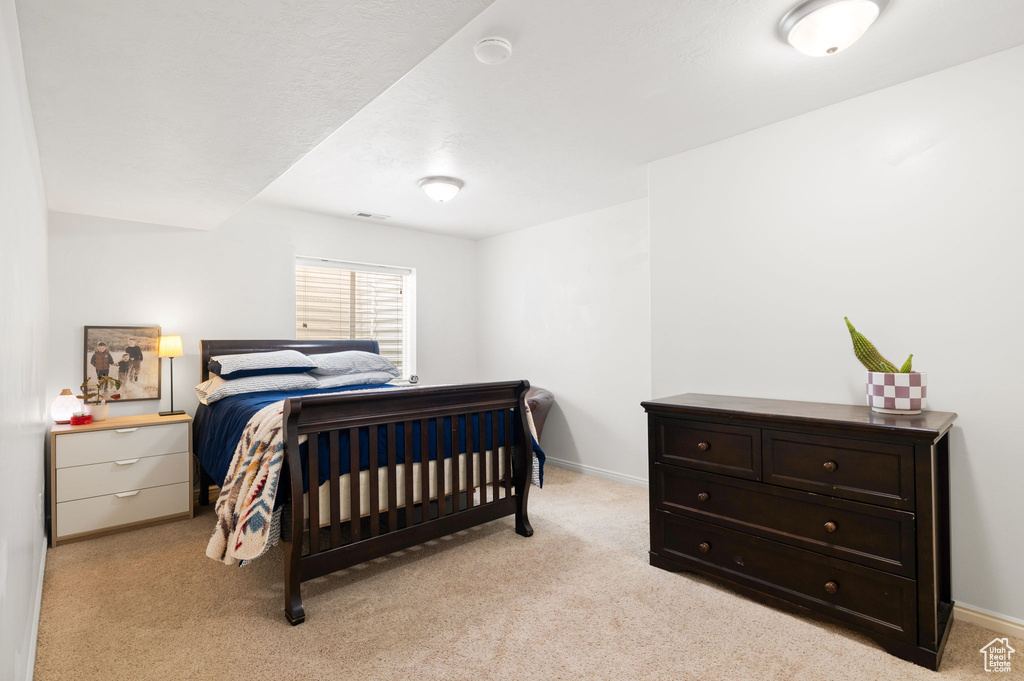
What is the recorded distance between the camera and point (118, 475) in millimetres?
3068

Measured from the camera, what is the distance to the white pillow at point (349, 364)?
13.0ft

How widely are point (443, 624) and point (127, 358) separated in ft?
9.73

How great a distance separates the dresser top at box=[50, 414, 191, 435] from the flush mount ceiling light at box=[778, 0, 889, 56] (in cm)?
387

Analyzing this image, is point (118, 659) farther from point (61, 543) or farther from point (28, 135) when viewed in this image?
point (28, 135)

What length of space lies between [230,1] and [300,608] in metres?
2.14

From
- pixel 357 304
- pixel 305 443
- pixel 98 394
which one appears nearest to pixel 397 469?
pixel 305 443

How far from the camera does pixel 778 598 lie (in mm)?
2146

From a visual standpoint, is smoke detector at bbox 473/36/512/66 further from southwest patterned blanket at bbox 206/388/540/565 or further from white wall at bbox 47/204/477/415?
white wall at bbox 47/204/477/415

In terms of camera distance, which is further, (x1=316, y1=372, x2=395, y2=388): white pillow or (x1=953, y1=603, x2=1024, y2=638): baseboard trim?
(x1=316, y1=372, x2=395, y2=388): white pillow

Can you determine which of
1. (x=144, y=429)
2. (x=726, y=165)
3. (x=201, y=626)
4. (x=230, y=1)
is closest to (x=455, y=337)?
(x=144, y=429)

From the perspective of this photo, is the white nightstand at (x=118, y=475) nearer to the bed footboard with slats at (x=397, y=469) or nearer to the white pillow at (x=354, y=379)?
the white pillow at (x=354, y=379)

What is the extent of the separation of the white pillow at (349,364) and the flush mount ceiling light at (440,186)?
1.48 metres

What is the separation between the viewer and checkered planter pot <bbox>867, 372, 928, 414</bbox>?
2.03m

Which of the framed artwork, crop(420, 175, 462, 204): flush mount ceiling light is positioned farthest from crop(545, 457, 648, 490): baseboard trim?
the framed artwork
